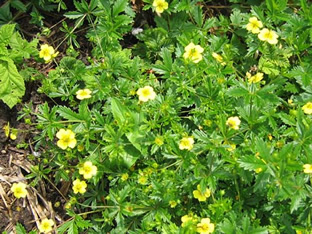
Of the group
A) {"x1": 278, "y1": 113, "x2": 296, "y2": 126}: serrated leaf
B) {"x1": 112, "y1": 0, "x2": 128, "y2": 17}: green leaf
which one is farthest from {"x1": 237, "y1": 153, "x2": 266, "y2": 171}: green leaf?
{"x1": 112, "y1": 0, "x2": 128, "y2": 17}: green leaf

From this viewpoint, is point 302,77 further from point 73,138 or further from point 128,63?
point 73,138

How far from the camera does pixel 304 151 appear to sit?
278 centimetres

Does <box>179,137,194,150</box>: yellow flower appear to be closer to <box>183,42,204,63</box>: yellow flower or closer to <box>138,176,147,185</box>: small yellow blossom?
<box>138,176,147,185</box>: small yellow blossom

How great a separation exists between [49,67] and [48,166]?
2.98 ft

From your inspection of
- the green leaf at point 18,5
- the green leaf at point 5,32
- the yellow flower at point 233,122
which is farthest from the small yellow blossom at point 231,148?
the green leaf at point 18,5

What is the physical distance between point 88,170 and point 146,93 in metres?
0.65

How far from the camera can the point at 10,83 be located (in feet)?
11.2

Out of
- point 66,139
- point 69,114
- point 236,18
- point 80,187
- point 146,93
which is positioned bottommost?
point 80,187

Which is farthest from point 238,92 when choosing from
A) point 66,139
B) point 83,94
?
point 66,139

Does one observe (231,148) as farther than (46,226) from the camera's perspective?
No

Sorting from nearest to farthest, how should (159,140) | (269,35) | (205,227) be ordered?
(205,227) < (159,140) < (269,35)

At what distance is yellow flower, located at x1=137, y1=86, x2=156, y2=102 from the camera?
2.99 m

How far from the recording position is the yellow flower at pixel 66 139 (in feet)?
9.70

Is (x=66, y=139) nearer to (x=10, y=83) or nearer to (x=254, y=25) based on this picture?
(x=10, y=83)
